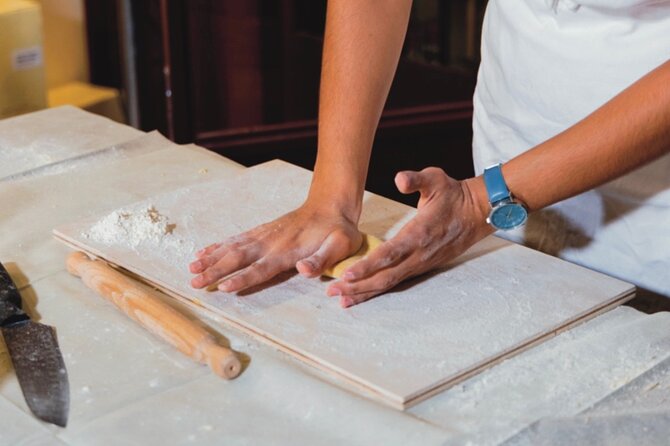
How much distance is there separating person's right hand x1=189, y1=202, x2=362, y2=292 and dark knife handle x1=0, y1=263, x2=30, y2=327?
214 mm

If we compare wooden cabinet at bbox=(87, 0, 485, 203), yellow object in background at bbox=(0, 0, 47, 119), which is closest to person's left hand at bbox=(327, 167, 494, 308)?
yellow object in background at bbox=(0, 0, 47, 119)

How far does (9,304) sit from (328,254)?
40 cm

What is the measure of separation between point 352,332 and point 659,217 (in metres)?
0.58

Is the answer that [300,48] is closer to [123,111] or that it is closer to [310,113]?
[310,113]

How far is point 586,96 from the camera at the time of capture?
4.99 feet

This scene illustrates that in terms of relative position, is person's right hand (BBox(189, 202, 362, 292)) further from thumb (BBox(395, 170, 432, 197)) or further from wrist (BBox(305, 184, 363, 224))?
thumb (BBox(395, 170, 432, 197))

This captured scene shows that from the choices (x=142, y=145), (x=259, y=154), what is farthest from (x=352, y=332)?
(x=259, y=154)

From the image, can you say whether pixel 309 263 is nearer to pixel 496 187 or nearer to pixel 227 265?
pixel 227 265

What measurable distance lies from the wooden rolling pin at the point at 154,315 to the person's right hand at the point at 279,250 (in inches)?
2.8

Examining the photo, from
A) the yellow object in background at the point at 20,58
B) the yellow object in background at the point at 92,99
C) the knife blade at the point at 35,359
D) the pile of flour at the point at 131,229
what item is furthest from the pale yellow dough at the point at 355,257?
the yellow object in background at the point at 92,99

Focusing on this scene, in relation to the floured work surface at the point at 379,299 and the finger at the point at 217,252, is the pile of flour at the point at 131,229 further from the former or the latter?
the finger at the point at 217,252

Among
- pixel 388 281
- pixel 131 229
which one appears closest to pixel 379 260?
pixel 388 281

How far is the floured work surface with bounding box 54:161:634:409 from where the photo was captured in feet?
3.67

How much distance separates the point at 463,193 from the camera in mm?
1350
